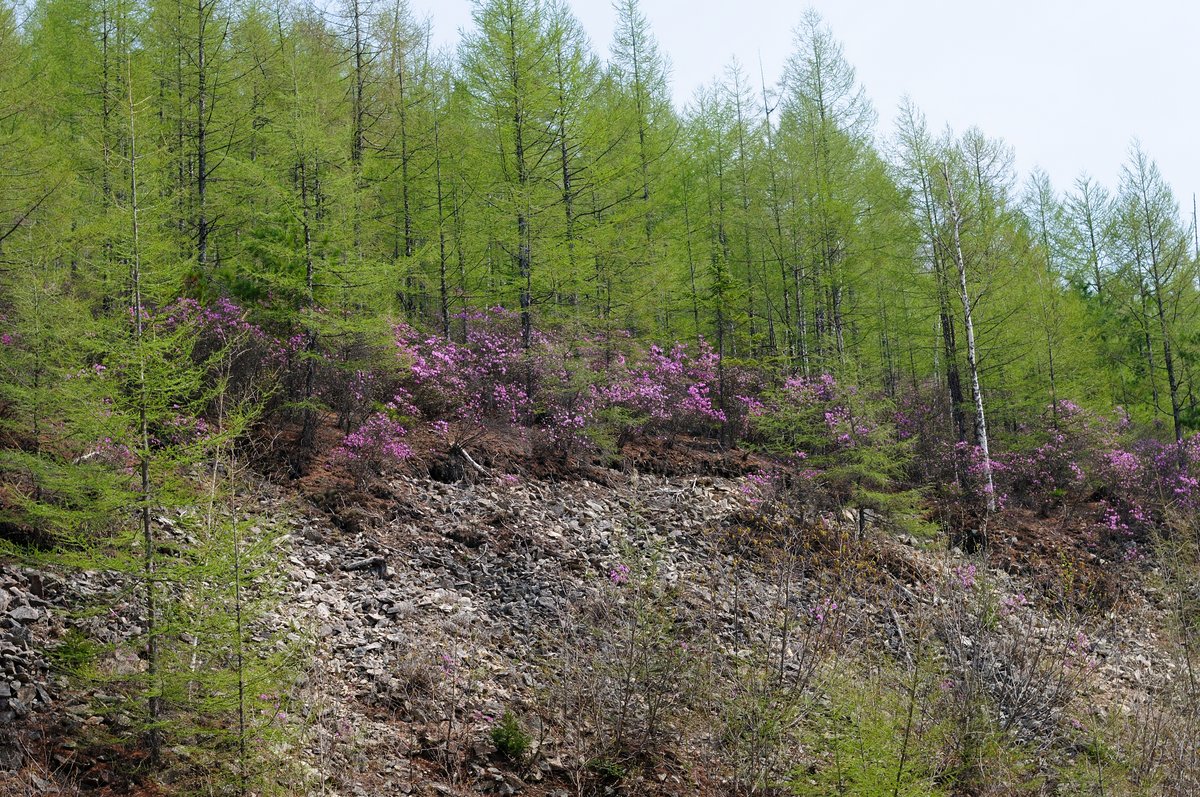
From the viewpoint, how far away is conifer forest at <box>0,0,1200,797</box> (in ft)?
19.8

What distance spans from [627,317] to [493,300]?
12.8 feet

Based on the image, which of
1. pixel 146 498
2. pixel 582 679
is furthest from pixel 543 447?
pixel 146 498

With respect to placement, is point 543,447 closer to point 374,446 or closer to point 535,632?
point 374,446

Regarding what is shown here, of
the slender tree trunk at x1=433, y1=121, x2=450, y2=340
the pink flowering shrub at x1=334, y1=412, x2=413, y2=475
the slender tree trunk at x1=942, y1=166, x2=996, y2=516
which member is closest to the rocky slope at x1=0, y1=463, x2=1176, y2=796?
the pink flowering shrub at x1=334, y1=412, x2=413, y2=475

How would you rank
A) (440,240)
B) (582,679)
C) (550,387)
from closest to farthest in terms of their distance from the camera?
1. (582,679)
2. (550,387)
3. (440,240)

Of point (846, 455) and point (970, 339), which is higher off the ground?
point (970, 339)

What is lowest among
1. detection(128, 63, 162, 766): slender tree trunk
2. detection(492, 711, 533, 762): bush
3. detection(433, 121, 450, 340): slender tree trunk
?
detection(492, 711, 533, 762): bush

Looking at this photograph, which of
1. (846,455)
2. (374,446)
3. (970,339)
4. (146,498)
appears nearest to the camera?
(146,498)

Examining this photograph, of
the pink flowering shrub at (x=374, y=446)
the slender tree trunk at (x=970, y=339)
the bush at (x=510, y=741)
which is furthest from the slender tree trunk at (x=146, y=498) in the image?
the slender tree trunk at (x=970, y=339)

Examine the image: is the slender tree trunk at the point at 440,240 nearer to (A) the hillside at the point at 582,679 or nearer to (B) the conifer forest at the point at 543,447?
(B) the conifer forest at the point at 543,447

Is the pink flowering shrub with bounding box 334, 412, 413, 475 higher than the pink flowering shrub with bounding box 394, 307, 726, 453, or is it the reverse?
the pink flowering shrub with bounding box 394, 307, 726, 453

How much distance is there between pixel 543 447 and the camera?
13047 mm

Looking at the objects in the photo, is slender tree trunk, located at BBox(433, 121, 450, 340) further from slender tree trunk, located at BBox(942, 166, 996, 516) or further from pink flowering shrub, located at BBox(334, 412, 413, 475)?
slender tree trunk, located at BBox(942, 166, 996, 516)

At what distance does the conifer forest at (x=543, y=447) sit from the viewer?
6.02 m
